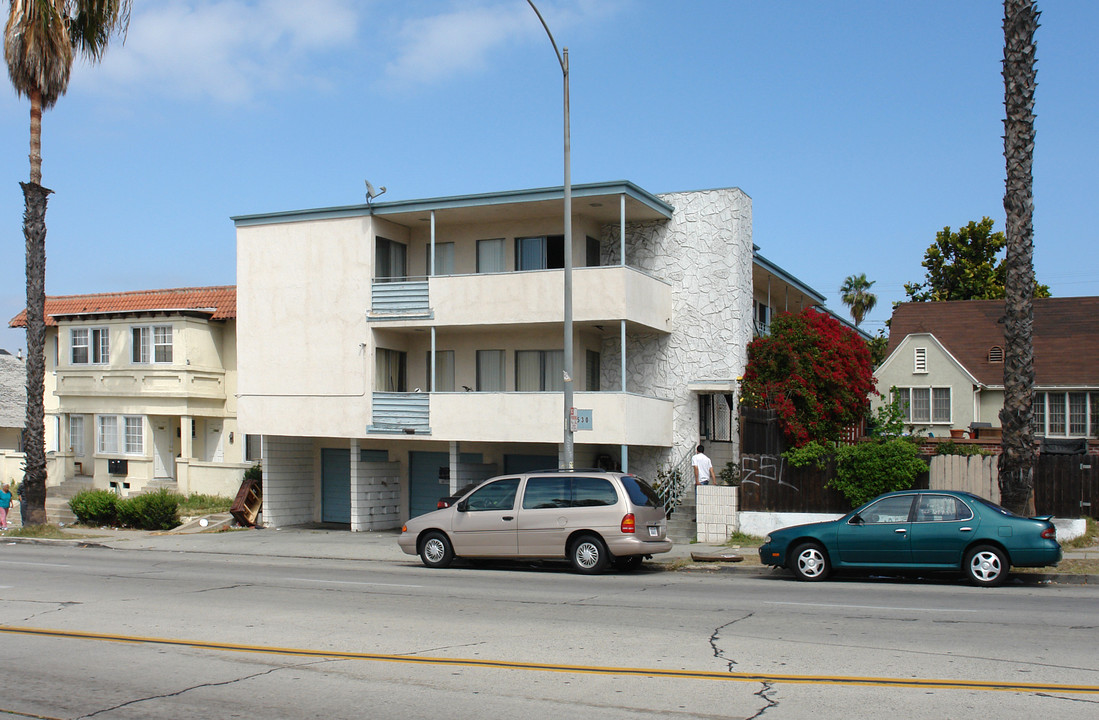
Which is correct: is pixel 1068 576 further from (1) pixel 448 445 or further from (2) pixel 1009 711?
(1) pixel 448 445

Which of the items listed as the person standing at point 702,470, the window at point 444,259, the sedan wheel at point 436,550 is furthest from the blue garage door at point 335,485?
the sedan wheel at point 436,550

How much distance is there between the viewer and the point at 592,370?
1014 inches

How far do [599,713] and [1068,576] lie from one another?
1063cm

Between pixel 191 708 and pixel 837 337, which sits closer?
pixel 191 708

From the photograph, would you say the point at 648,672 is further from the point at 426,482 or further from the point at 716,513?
the point at 426,482

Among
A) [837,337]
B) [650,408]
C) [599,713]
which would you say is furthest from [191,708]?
[837,337]

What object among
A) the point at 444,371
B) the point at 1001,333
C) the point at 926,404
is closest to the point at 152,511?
the point at 444,371

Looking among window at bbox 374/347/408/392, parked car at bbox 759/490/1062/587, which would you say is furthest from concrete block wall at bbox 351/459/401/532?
parked car at bbox 759/490/1062/587

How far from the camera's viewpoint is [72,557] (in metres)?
20.8

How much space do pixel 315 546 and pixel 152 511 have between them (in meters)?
7.55

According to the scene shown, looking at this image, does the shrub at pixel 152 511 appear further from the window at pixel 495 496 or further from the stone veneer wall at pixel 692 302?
the window at pixel 495 496

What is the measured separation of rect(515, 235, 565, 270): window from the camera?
25609 millimetres

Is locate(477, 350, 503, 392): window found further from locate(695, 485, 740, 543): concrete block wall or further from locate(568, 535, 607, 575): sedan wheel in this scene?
locate(568, 535, 607, 575): sedan wheel

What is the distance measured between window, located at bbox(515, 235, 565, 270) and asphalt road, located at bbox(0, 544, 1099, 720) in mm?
11658
